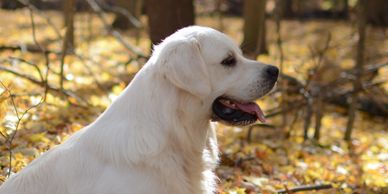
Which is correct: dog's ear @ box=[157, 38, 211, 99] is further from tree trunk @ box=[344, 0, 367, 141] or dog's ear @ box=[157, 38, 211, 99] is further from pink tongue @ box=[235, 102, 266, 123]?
tree trunk @ box=[344, 0, 367, 141]

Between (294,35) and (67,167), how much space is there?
594 inches

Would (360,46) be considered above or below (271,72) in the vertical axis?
below

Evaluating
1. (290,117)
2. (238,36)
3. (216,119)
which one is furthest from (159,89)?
(238,36)

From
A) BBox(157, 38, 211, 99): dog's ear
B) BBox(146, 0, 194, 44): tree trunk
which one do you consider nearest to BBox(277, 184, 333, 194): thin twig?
BBox(157, 38, 211, 99): dog's ear

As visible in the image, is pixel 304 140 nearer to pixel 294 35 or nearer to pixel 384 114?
pixel 384 114

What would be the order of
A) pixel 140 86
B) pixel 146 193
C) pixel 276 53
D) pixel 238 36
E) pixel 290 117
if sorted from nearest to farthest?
1. pixel 146 193
2. pixel 140 86
3. pixel 290 117
4. pixel 276 53
5. pixel 238 36

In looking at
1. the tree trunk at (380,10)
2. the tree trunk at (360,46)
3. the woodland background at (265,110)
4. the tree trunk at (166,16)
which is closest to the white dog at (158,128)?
the woodland background at (265,110)

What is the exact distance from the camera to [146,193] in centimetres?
359

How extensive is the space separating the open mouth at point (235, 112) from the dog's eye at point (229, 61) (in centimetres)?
24

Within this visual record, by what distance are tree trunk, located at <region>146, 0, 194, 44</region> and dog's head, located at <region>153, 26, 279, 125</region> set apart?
13.3 feet

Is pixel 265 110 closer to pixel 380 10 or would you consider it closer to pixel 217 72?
pixel 217 72

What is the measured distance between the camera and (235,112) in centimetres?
404

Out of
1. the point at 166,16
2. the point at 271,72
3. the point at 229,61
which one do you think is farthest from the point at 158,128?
the point at 166,16

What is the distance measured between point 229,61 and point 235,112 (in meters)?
0.37
